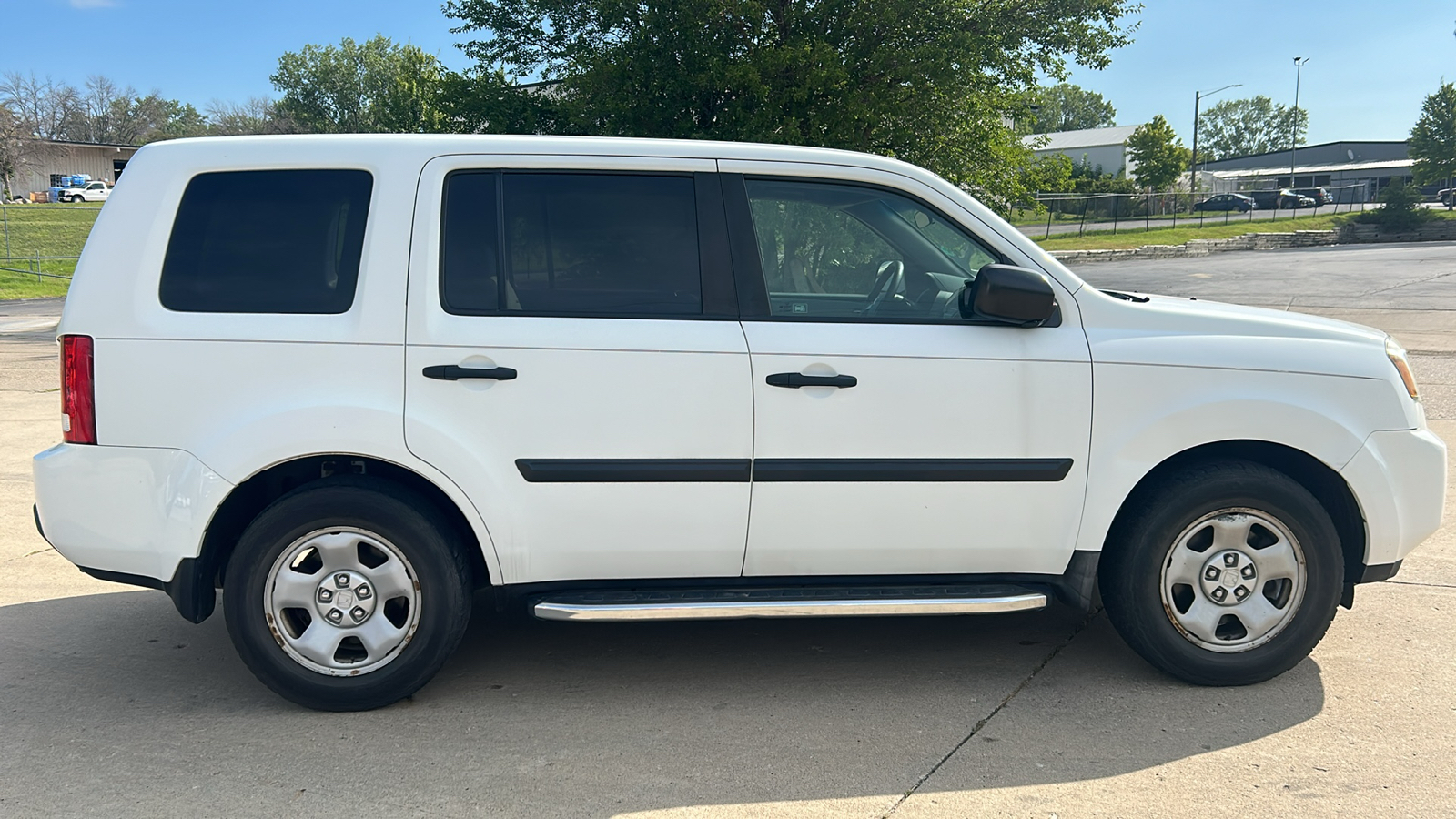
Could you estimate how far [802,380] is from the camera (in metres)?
3.72

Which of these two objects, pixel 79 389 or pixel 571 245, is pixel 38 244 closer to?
pixel 79 389

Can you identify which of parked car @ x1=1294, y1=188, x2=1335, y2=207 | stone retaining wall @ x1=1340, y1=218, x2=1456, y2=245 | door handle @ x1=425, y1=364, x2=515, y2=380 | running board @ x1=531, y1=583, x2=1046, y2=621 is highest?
parked car @ x1=1294, y1=188, x2=1335, y2=207

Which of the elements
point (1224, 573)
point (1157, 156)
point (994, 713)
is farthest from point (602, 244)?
point (1157, 156)

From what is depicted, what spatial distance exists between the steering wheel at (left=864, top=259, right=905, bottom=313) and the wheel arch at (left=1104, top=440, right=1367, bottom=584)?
1093 millimetres

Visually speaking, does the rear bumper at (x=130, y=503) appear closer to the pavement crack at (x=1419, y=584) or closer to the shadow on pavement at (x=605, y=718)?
the shadow on pavement at (x=605, y=718)

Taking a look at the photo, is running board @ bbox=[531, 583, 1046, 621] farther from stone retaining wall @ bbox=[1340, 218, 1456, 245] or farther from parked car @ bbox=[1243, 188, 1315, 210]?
parked car @ bbox=[1243, 188, 1315, 210]

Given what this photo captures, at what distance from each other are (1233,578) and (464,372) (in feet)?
8.98

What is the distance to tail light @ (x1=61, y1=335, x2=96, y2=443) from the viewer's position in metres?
3.65

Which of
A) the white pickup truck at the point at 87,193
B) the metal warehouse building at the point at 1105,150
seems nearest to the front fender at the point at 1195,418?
the white pickup truck at the point at 87,193

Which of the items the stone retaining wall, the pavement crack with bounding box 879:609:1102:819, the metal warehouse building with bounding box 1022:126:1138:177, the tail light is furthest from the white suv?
the metal warehouse building with bounding box 1022:126:1138:177

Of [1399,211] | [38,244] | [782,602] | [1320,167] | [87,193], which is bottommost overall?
[782,602]

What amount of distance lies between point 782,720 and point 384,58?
88.6m

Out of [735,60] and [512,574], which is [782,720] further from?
[735,60]

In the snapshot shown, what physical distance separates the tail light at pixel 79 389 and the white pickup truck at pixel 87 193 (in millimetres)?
69729
